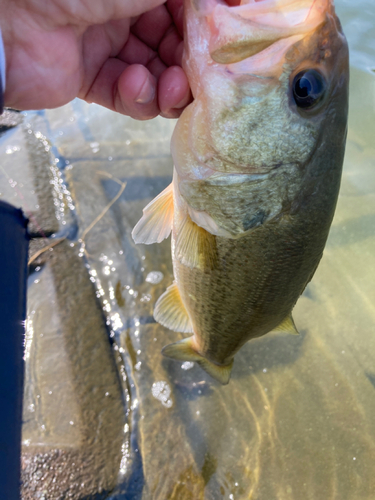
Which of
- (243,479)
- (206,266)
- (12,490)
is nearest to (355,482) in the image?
(243,479)

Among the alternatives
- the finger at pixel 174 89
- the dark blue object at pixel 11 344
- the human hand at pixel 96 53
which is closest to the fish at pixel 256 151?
the finger at pixel 174 89

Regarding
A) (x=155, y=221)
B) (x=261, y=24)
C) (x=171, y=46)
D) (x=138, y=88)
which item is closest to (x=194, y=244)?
(x=155, y=221)

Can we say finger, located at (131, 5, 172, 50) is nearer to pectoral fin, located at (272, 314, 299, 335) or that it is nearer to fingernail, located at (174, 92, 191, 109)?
fingernail, located at (174, 92, 191, 109)

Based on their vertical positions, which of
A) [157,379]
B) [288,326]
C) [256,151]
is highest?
[256,151]

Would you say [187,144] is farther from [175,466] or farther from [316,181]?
[175,466]

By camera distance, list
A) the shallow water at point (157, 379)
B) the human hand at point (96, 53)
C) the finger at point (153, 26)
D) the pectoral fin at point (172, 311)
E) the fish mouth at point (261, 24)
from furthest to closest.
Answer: the shallow water at point (157, 379)
the pectoral fin at point (172, 311)
the finger at point (153, 26)
the human hand at point (96, 53)
the fish mouth at point (261, 24)

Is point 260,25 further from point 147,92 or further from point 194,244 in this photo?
point 194,244

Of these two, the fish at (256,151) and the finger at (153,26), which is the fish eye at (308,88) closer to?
the fish at (256,151)
